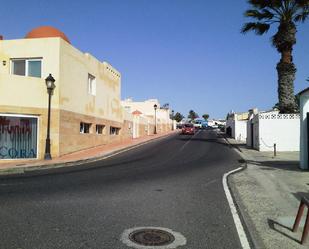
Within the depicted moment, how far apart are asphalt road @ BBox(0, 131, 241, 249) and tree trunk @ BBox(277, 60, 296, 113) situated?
16746mm

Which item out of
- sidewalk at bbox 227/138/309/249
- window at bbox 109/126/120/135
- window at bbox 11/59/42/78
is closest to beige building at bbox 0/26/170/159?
window at bbox 11/59/42/78

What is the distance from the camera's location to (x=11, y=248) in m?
6.00

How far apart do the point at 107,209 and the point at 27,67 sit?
16624 mm

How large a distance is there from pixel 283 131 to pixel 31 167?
728 inches

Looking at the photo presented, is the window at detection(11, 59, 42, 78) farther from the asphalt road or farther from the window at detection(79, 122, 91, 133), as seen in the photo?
the asphalt road

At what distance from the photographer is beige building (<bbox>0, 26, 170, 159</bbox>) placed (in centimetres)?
2108

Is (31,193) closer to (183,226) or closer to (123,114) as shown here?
(183,226)

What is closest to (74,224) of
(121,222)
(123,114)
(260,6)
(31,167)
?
(121,222)

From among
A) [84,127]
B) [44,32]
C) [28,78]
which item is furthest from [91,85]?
[28,78]

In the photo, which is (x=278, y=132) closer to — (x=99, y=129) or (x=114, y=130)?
(x=99, y=129)

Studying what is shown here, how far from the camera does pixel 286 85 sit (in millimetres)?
29250

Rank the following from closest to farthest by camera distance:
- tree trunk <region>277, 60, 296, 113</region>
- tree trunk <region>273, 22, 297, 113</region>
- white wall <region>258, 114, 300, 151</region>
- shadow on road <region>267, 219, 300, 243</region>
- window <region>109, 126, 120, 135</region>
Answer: shadow on road <region>267, 219, 300, 243</region> < white wall <region>258, 114, 300, 151</region> < tree trunk <region>273, 22, 297, 113</region> < tree trunk <region>277, 60, 296, 113</region> < window <region>109, 126, 120, 135</region>

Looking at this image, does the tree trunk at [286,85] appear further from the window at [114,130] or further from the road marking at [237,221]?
the road marking at [237,221]

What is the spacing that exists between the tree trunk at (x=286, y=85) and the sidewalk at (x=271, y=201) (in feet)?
43.5
